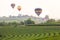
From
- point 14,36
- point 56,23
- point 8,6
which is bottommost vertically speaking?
point 14,36

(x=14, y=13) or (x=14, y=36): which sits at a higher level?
(x=14, y=13)

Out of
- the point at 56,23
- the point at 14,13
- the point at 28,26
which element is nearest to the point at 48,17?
the point at 56,23

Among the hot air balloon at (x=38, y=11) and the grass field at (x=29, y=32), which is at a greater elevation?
the hot air balloon at (x=38, y=11)

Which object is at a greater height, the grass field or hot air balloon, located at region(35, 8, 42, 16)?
hot air balloon, located at region(35, 8, 42, 16)

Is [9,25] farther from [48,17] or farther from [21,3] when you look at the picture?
[48,17]

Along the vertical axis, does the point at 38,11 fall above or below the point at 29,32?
above

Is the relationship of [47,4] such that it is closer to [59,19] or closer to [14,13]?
[59,19]

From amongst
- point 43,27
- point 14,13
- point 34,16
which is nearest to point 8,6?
point 14,13
